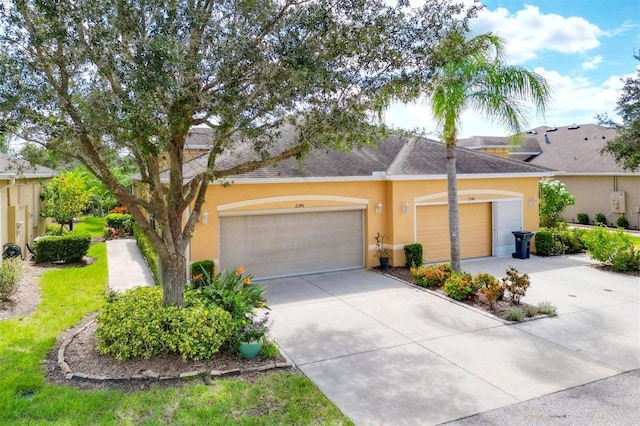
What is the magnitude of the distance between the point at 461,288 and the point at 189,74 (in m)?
8.34

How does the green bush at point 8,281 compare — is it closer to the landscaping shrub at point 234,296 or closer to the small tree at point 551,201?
the landscaping shrub at point 234,296

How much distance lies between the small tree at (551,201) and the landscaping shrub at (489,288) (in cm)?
1000

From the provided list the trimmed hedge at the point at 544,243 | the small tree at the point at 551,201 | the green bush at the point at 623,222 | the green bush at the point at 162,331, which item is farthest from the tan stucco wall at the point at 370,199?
the green bush at the point at 623,222

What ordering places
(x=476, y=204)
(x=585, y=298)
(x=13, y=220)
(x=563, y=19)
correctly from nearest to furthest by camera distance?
(x=585, y=298) → (x=563, y=19) → (x=13, y=220) → (x=476, y=204)

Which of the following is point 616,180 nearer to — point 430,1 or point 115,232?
point 430,1

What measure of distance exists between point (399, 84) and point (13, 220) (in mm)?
13931

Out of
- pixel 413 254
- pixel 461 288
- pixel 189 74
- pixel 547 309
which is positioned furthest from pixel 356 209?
pixel 189 74

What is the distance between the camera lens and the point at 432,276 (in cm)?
1244

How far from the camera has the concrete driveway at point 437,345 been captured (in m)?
6.29

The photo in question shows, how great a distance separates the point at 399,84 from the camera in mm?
8219

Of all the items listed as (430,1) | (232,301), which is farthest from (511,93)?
(232,301)

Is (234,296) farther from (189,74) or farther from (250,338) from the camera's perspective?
(189,74)

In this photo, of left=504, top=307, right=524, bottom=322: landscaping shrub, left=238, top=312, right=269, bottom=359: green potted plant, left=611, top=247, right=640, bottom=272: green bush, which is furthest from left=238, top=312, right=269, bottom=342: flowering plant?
left=611, top=247, right=640, bottom=272: green bush

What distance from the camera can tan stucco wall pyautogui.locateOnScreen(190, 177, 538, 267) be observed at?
41.5 ft
